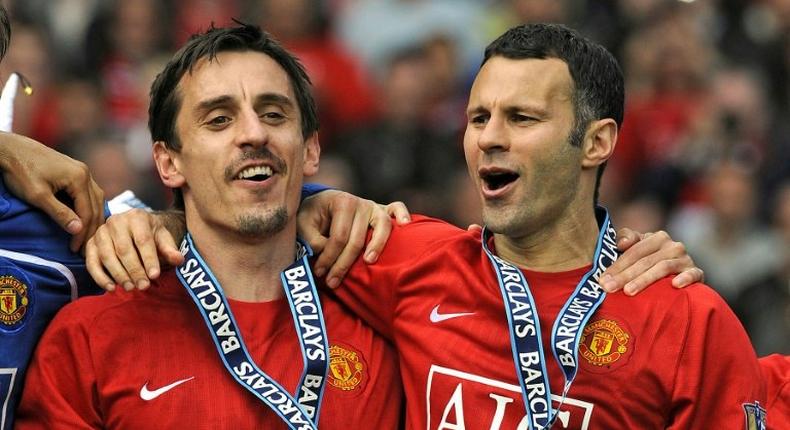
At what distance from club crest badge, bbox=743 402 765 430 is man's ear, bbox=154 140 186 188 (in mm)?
1840

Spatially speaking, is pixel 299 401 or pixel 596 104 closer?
pixel 299 401

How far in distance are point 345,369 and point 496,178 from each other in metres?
0.75

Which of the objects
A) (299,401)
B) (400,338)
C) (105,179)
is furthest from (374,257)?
(105,179)

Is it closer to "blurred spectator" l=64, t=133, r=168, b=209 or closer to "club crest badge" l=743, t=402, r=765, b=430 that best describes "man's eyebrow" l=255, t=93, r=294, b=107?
Answer: "club crest badge" l=743, t=402, r=765, b=430

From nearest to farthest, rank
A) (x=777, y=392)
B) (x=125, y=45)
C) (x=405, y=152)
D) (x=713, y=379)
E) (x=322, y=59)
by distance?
(x=713, y=379) < (x=777, y=392) < (x=405, y=152) < (x=125, y=45) < (x=322, y=59)

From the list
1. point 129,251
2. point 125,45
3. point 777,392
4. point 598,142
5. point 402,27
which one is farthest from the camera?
point 402,27

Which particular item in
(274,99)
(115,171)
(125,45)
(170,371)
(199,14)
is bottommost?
(170,371)

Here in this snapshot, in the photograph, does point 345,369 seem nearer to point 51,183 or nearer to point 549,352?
point 549,352

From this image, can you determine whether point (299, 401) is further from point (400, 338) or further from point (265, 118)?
point (265, 118)

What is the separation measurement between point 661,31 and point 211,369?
6.01 meters

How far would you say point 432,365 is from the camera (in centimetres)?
443

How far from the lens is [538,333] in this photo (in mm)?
4273

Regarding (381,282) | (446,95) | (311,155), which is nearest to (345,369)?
(381,282)

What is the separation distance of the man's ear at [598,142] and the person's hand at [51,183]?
153cm
